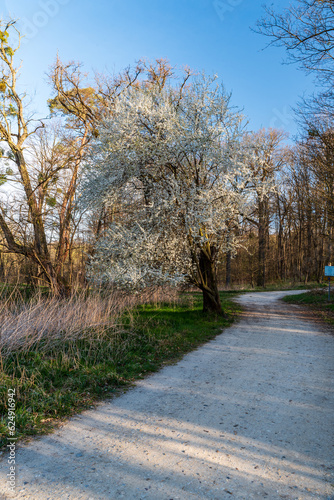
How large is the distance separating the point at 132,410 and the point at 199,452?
1.30 m

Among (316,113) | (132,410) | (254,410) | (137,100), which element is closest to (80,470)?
(132,410)

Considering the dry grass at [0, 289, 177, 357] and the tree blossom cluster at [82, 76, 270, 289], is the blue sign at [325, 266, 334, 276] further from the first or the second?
the dry grass at [0, 289, 177, 357]

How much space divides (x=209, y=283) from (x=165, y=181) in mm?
3701

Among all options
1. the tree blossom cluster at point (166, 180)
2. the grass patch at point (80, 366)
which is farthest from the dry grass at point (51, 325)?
the tree blossom cluster at point (166, 180)

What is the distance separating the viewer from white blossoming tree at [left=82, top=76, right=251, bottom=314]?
8.91m

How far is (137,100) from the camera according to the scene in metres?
9.17

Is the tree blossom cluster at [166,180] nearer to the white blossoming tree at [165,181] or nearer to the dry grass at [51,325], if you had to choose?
the white blossoming tree at [165,181]

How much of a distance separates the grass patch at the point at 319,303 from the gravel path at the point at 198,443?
675 cm

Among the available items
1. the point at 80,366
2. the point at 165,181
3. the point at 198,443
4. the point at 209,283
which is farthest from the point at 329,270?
the point at 198,443

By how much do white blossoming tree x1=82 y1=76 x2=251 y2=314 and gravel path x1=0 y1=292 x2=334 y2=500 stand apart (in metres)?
3.97

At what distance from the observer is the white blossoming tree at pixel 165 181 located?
8906 millimetres

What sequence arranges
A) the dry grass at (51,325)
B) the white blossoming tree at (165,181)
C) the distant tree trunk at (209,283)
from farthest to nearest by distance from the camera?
the distant tree trunk at (209,283)
the white blossoming tree at (165,181)
the dry grass at (51,325)

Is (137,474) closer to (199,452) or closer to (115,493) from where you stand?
(115,493)

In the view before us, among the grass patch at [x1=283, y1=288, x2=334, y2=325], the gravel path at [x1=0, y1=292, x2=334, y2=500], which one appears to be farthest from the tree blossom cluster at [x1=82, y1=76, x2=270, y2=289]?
the grass patch at [x1=283, y1=288, x2=334, y2=325]
